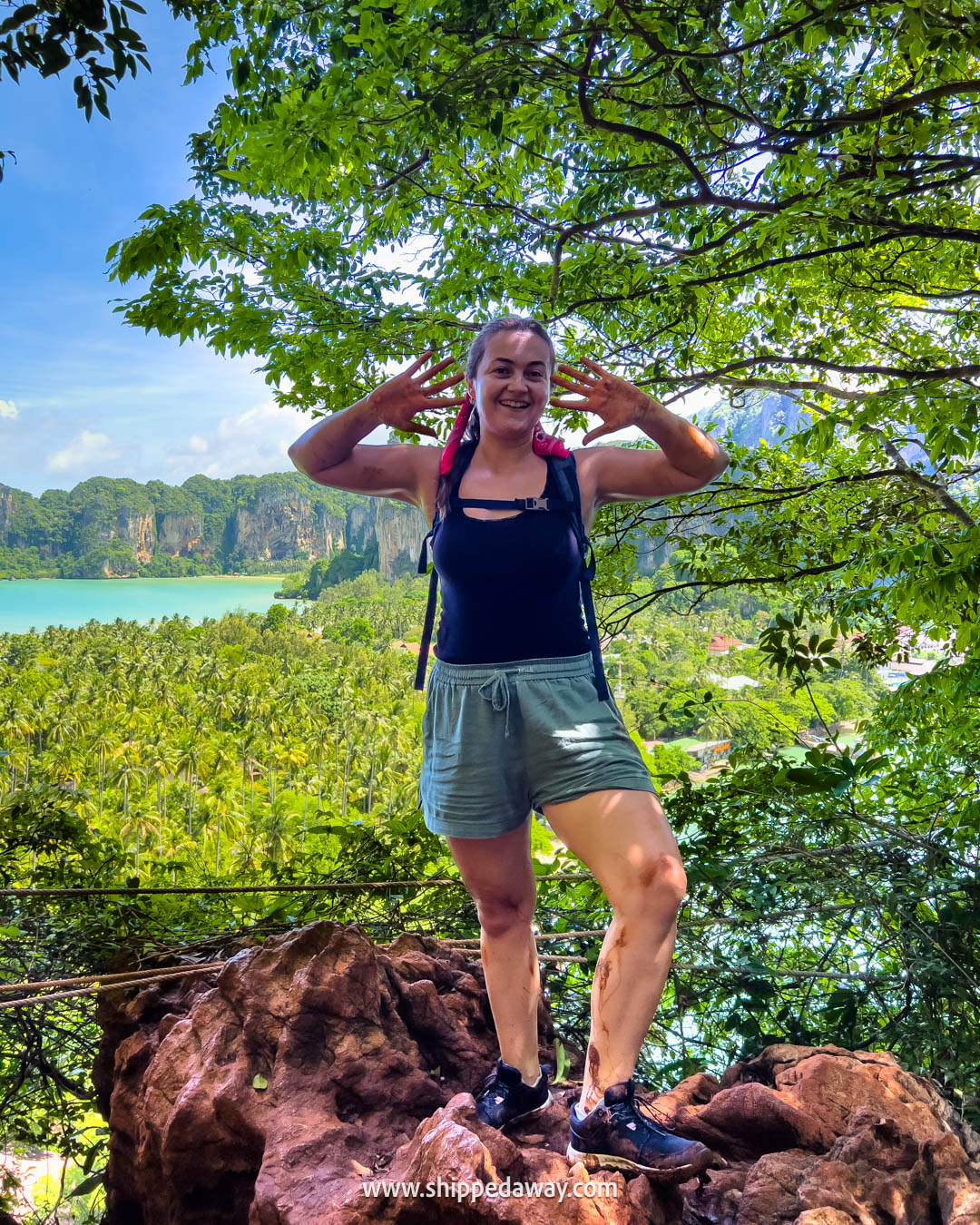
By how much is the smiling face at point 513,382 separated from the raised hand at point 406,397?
111 mm

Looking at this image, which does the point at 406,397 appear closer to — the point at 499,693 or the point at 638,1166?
→ the point at 499,693

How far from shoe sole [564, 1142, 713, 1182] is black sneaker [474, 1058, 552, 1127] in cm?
22

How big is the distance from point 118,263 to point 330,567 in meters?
52.9

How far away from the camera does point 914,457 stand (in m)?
5.92

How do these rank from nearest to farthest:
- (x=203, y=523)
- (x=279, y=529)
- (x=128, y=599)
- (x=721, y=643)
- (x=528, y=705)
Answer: (x=528, y=705)
(x=721, y=643)
(x=128, y=599)
(x=203, y=523)
(x=279, y=529)

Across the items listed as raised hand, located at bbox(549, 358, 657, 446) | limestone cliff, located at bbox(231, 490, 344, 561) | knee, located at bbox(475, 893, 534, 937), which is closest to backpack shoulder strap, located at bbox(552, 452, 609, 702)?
raised hand, located at bbox(549, 358, 657, 446)

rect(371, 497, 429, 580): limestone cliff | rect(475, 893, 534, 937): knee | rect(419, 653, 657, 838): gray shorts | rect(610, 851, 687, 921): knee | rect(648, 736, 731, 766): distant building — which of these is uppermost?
rect(371, 497, 429, 580): limestone cliff

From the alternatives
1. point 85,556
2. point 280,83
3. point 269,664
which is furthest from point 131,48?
point 85,556

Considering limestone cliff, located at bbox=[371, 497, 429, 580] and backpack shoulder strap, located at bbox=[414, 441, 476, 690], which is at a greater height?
limestone cliff, located at bbox=[371, 497, 429, 580]

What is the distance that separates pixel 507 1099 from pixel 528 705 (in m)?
0.80

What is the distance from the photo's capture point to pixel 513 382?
158 cm

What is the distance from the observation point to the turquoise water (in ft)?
185

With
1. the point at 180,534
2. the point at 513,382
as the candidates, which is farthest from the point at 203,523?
the point at 513,382

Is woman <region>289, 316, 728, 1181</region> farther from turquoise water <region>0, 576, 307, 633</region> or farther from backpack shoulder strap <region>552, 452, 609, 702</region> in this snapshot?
turquoise water <region>0, 576, 307, 633</region>
